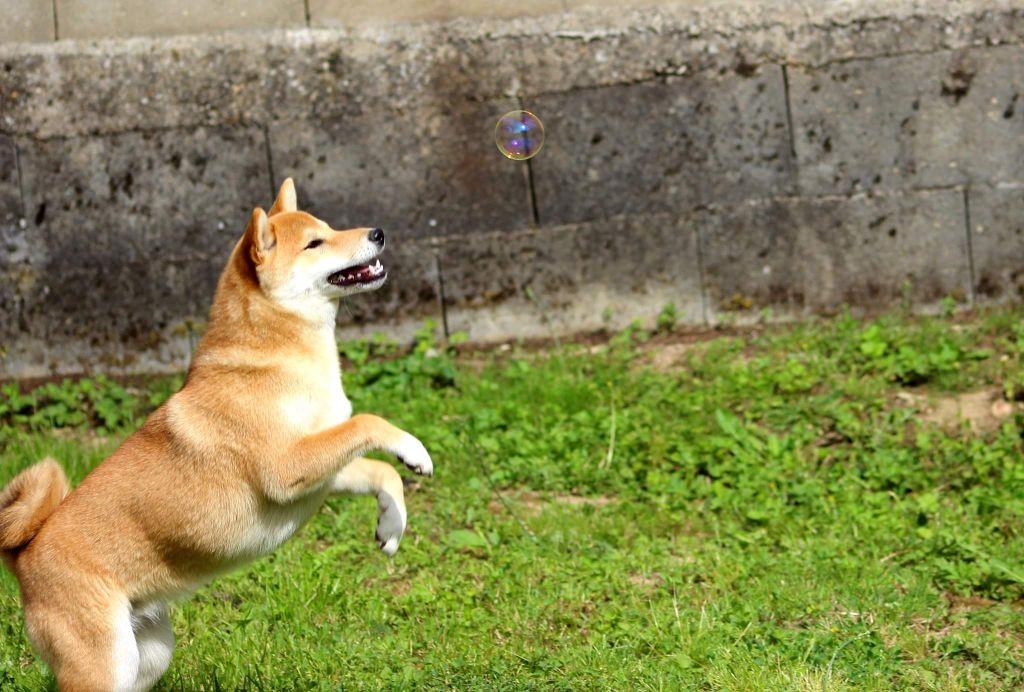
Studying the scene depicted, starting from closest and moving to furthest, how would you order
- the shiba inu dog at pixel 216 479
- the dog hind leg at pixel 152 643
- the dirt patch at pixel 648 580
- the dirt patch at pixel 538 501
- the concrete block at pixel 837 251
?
the shiba inu dog at pixel 216 479 < the dog hind leg at pixel 152 643 < the dirt patch at pixel 648 580 < the dirt patch at pixel 538 501 < the concrete block at pixel 837 251

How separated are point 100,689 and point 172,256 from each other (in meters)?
3.80

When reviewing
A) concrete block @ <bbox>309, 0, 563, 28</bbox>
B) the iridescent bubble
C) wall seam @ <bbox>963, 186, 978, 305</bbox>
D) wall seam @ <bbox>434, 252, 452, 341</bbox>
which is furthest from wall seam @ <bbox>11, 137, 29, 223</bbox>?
wall seam @ <bbox>963, 186, 978, 305</bbox>

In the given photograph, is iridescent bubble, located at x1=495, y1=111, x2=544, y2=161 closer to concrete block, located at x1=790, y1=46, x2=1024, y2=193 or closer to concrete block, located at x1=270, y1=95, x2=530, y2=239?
concrete block, located at x1=270, y1=95, x2=530, y2=239

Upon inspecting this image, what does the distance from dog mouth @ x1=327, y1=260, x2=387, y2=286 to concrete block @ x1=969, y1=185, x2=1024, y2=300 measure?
168 inches

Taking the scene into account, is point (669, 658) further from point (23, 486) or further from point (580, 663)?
point (23, 486)

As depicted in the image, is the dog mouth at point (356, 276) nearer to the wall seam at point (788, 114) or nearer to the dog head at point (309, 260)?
the dog head at point (309, 260)

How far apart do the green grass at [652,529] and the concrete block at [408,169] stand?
83 centimetres

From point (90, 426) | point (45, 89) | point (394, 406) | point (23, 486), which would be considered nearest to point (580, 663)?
point (23, 486)

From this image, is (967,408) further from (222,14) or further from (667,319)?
(222,14)

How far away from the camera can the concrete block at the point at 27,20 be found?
22.6ft

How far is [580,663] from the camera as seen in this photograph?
4.16 m

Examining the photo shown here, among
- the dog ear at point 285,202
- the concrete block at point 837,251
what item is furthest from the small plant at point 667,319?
the dog ear at point 285,202

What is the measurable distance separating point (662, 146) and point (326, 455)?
386 cm

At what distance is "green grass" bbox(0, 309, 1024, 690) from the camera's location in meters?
4.21
